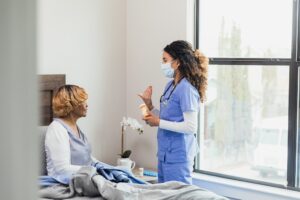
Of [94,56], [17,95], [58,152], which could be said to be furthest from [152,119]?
[17,95]

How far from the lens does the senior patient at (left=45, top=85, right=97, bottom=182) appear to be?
250cm

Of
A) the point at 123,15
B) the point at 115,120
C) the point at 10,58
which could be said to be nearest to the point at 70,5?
the point at 123,15

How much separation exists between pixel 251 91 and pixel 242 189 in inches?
28.0

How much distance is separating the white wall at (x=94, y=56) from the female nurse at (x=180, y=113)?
87 centimetres

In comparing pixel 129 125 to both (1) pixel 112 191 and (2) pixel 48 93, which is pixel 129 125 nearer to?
(2) pixel 48 93

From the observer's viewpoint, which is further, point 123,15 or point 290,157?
point 123,15

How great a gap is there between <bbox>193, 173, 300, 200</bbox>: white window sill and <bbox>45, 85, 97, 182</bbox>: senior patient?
1038 mm

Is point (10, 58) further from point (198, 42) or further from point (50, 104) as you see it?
point (198, 42)

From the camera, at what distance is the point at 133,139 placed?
3762mm

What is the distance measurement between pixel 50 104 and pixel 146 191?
1.21 m

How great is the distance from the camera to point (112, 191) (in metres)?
2.10

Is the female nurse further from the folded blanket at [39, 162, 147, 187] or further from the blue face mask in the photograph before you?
the folded blanket at [39, 162, 147, 187]

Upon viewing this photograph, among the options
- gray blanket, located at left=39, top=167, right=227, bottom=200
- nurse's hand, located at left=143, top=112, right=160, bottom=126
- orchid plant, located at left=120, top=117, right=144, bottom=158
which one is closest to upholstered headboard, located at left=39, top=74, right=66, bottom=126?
orchid plant, located at left=120, top=117, right=144, bottom=158

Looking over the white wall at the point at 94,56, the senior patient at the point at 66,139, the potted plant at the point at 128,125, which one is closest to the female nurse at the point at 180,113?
the senior patient at the point at 66,139
